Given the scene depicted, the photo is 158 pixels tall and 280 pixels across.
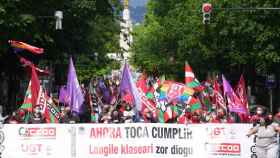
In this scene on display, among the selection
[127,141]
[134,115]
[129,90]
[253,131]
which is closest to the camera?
[253,131]

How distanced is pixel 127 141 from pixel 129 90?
154 inches

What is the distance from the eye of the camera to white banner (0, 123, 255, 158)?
67.0 feet

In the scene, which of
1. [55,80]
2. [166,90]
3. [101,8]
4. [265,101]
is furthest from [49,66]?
[166,90]

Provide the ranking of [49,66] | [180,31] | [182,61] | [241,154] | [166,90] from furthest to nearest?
[182,61], [180,31], [49,66], [166,90], [241,154]

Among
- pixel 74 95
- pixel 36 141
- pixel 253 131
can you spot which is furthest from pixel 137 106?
pixel 253 131

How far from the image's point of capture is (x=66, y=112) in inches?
930

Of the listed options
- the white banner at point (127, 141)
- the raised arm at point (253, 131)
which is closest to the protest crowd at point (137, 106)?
the white banner at point (127, 141)

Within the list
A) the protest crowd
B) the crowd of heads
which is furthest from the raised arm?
the protest crowd

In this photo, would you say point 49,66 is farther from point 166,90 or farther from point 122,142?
point 122,142

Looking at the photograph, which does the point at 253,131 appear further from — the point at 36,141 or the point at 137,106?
the point at 36,141

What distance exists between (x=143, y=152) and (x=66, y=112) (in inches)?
148

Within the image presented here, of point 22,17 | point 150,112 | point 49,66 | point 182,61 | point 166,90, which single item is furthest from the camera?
point 182,61

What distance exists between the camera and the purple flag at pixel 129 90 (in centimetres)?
2367

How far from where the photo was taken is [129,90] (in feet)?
80.4
